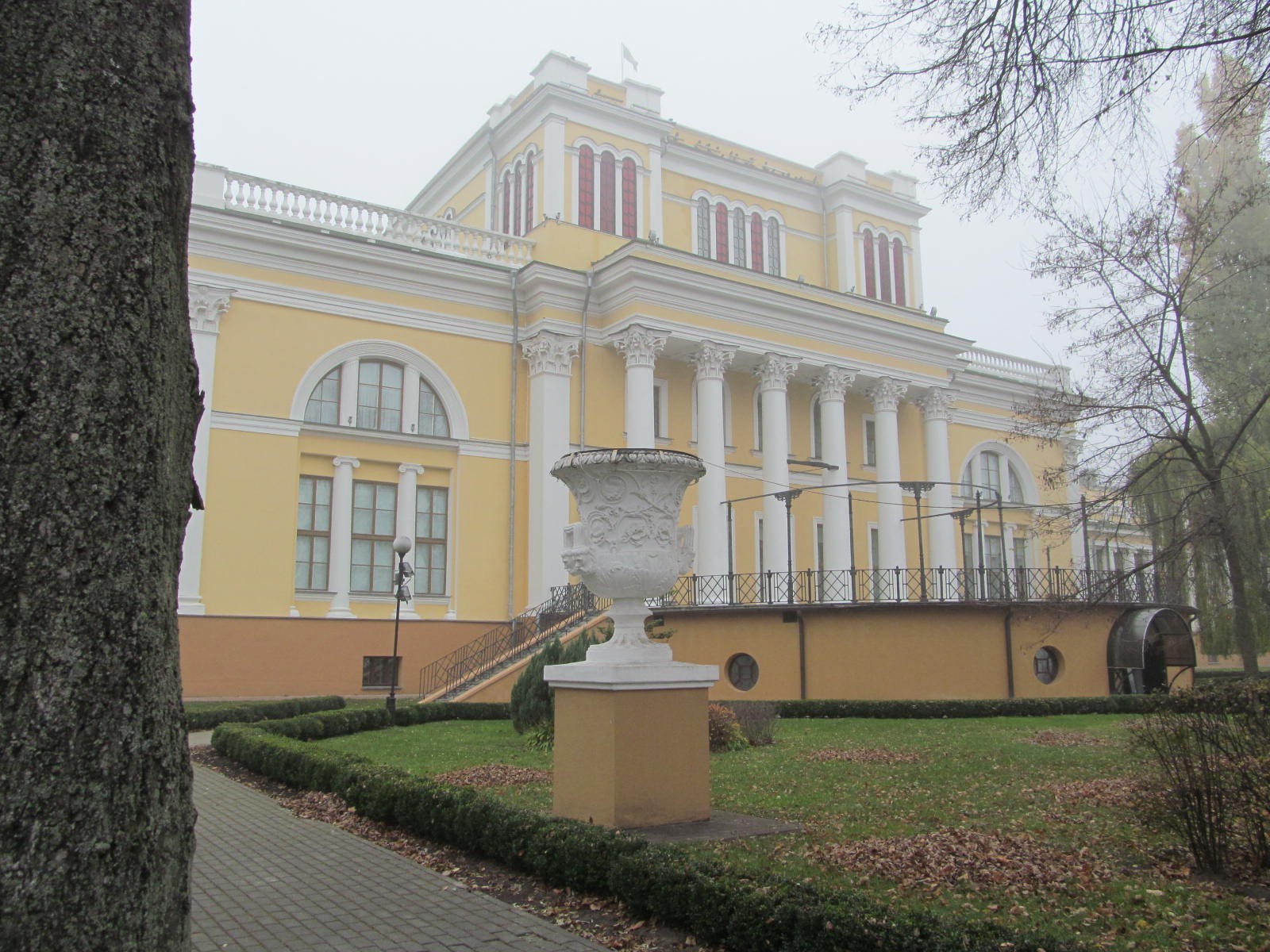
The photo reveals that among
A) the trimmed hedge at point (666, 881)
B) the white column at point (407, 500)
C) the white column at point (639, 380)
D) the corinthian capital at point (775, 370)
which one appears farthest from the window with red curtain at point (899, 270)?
the trimmed hedge at point (666, 881)

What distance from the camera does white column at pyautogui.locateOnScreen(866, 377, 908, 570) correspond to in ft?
105

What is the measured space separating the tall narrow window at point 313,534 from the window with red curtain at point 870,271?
74.2ft

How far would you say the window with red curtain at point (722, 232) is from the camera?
3569 centimetres

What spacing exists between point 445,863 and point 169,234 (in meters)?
5.37

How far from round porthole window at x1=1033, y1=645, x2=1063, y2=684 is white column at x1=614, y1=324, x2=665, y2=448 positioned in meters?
11.6

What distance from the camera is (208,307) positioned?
945 inches

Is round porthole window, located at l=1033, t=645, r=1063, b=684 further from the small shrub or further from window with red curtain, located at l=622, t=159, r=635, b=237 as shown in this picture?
window with red curtain, located at l=622, t=159, r=635, b=237

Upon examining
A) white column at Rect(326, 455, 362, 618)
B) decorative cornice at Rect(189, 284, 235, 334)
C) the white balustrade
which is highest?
the white balustrade

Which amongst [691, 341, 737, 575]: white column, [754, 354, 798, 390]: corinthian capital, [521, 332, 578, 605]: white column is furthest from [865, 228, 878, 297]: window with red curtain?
[521, 332, 578, 605]: white column

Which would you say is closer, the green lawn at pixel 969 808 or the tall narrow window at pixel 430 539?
the green lawn at pixel 969 808

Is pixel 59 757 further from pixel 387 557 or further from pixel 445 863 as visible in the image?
pixel 387 557

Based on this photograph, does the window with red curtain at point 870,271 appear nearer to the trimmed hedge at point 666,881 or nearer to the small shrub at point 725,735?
the small shrub at point 725,735

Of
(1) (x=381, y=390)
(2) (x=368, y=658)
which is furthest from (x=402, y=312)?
(2) (x=368, y=658)

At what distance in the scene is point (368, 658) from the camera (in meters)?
25.0
